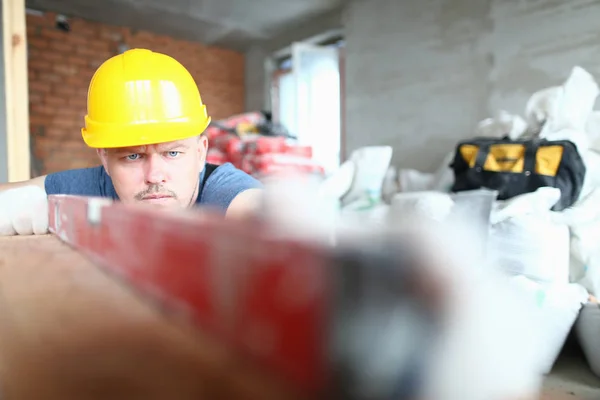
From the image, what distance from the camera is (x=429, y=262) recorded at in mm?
153

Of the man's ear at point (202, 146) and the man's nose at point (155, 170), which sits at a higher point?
the man's ear at point (202, 146)

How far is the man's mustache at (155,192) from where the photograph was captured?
941 millimetres

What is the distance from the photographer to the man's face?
938mm

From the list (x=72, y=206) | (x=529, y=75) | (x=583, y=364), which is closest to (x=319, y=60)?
(x=529, y=75)

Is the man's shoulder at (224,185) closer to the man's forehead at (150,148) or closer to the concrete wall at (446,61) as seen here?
the man's forehead at (150,148)

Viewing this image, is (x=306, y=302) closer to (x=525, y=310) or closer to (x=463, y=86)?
(x=525, y=310)

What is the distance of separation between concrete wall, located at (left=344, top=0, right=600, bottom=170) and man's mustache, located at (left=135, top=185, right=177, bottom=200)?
294 centimetres

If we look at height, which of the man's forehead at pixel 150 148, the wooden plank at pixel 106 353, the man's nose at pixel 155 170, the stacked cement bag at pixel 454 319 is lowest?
the wooden plank at pixel 106 353

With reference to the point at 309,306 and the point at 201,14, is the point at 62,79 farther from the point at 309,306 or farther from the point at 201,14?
the point at 309,306

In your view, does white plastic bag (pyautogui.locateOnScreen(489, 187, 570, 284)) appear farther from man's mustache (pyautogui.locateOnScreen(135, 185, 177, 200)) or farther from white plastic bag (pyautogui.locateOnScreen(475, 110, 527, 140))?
man's mustache (pyautogui.locateOnScreen(135, 185, 177, 200))

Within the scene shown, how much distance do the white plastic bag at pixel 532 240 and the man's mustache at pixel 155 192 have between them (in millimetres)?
1237

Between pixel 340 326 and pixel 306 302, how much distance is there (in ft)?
0.05

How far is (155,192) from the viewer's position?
95cm

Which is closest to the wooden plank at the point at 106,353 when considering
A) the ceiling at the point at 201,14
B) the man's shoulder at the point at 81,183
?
the man's shoulder at the point at 81,183
